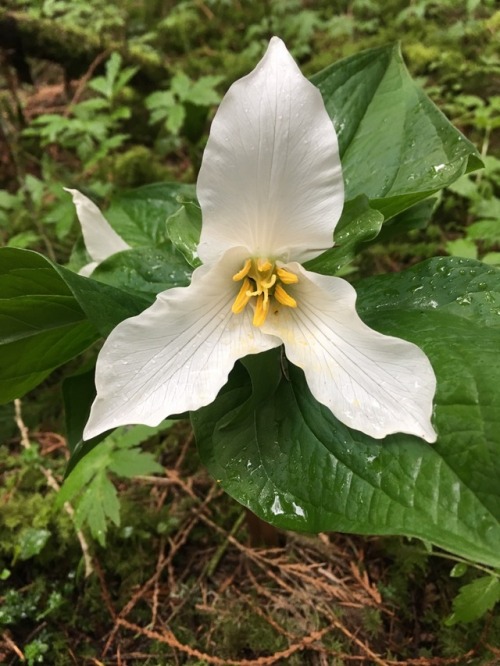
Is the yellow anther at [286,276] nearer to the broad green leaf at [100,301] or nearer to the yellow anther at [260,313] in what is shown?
the yellow anther at [260,313]

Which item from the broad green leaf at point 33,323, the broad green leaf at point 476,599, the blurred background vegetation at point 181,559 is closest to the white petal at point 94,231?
the broad green leaf at point 33,323

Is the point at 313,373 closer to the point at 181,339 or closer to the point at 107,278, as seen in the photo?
the point at 181,339

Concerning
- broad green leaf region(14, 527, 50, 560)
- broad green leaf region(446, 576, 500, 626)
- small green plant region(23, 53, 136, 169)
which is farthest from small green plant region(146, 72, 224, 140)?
broad green leaf region(446, 576, 500, 626)

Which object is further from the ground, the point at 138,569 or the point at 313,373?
the point at 313,373

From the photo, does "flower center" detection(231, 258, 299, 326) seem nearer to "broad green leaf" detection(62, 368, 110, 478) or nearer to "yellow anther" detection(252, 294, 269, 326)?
"yellow anther" detection(252, 294, 269, 326)

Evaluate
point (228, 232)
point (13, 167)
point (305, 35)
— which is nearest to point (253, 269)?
point (228, 232)

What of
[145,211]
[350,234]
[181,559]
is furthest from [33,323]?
[181,559]

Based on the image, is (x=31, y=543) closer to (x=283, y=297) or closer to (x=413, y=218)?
(x=283, y=297)
